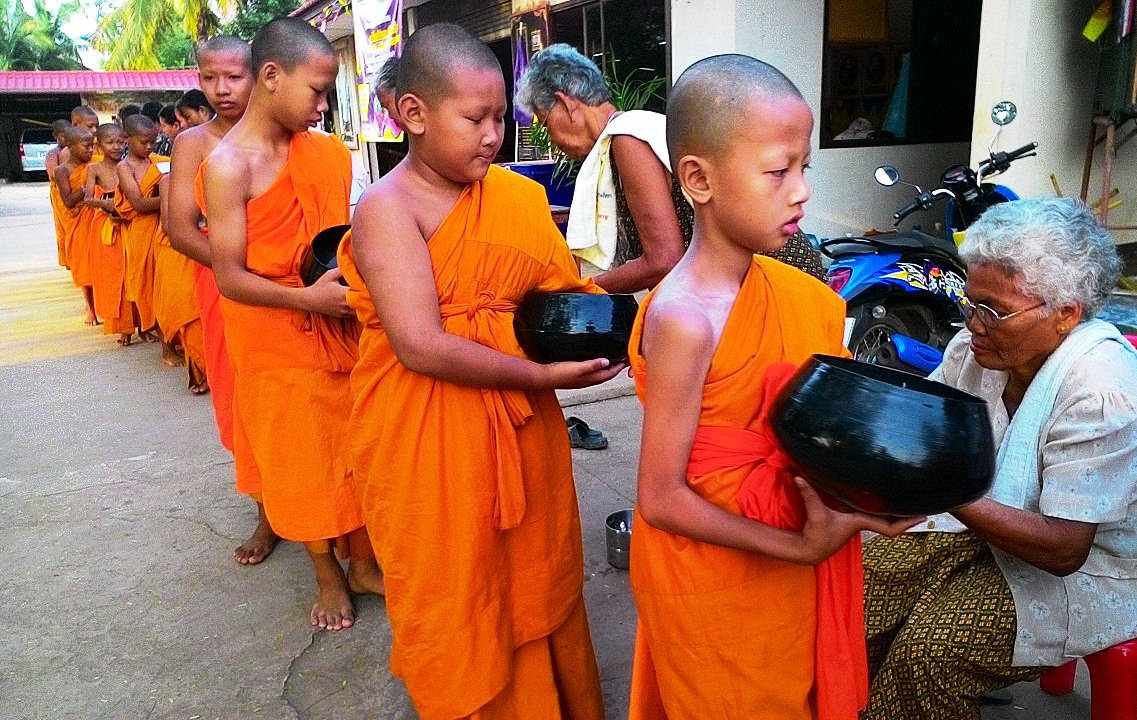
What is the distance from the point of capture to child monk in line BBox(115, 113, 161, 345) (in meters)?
6.21

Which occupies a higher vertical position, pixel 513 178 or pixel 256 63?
pixel 256 63

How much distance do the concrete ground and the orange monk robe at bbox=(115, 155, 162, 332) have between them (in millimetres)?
1422

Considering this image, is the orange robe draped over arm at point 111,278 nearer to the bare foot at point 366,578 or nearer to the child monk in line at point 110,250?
the child monk in line at point 110,250

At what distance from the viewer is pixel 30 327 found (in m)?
8.55

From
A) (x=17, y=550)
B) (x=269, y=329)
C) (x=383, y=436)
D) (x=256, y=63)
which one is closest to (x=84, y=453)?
(x=17, y=550)

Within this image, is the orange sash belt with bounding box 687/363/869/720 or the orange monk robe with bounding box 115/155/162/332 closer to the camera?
the orange sash belt with bounding box 687/363/869/720

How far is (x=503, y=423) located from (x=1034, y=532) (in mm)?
1092

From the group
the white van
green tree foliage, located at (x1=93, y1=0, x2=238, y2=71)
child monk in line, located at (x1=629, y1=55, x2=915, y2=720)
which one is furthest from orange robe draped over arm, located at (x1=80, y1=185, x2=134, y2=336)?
the white van

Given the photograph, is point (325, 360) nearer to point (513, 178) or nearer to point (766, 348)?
point (513, 178)

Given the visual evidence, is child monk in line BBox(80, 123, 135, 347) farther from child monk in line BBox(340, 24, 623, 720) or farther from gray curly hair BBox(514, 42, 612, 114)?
child monk in line BBox(340, 24, 623, 720)

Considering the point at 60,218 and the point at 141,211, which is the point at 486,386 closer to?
the point at 141,211

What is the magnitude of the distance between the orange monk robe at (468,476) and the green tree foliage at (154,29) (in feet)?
73.0

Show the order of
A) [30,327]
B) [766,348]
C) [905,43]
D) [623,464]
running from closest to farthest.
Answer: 1. [766,348]
2. [623,464]
3. [905,43]
4. [30,327]

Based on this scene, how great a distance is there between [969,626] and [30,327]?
921 centimetres
